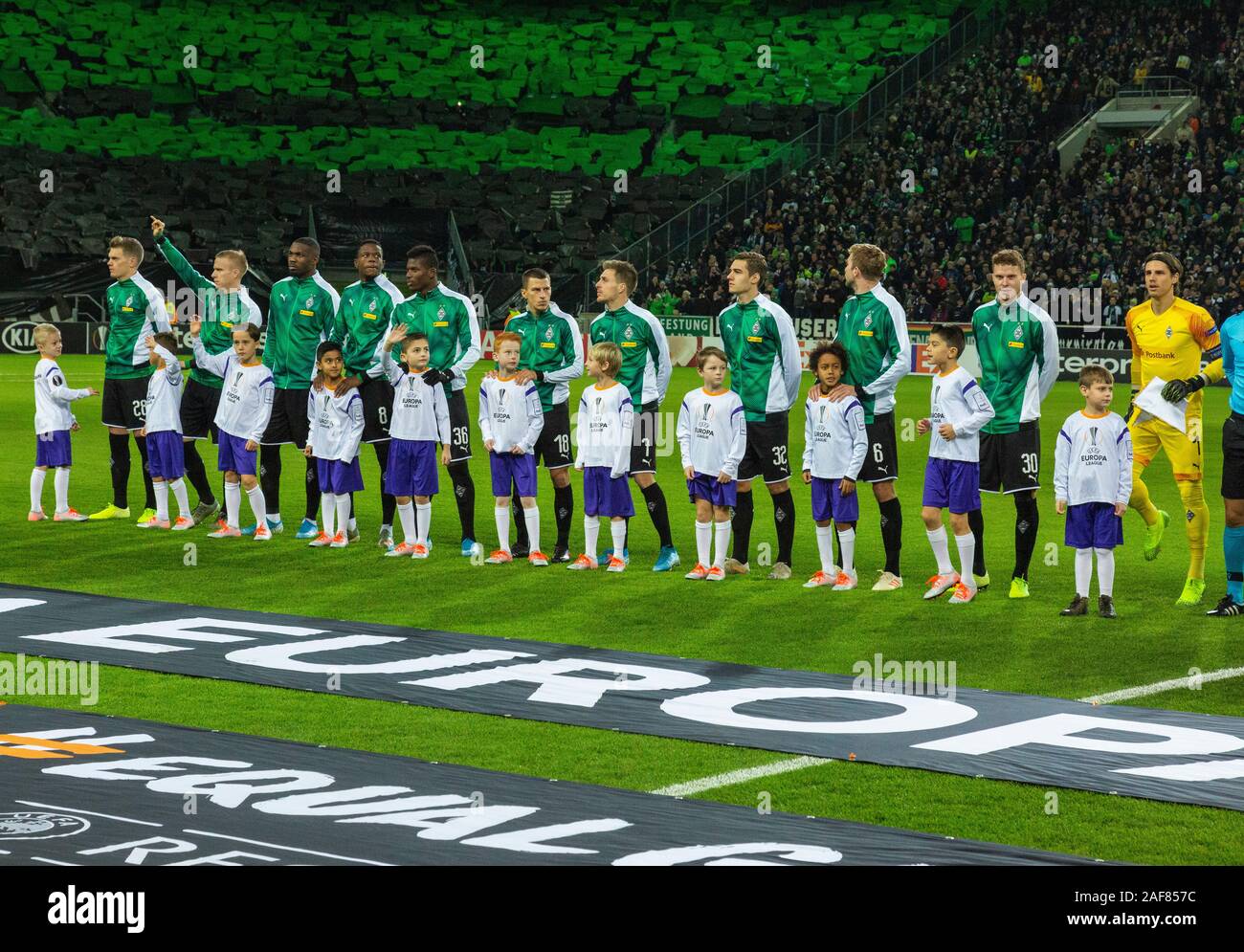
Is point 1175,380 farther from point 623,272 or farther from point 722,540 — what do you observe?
point 623,272

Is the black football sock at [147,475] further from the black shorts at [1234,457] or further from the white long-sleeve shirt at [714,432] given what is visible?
the black shorts at [1234,457]

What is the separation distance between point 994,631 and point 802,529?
4.87m

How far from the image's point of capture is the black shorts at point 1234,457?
10.1 metres

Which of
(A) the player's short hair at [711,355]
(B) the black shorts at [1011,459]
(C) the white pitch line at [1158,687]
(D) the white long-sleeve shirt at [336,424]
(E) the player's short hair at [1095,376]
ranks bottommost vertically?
(C) the white pitch line at [1158,687]

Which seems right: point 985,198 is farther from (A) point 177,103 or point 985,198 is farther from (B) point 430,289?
(B) point 430,289

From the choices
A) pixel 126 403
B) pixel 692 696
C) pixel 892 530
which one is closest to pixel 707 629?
pixel 692 696

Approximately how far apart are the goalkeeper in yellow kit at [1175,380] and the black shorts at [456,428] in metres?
4.87

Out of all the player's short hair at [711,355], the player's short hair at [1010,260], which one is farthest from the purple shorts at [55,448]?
the player's short hair at [1010,260]

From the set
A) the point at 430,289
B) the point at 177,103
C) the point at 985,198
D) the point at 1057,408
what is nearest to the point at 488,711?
the point at 430,289

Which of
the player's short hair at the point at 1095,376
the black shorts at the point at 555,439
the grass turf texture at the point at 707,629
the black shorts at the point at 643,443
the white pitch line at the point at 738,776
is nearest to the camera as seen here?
the grass turf texture at the point at 707,629

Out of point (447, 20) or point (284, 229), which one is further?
point (447, 20)

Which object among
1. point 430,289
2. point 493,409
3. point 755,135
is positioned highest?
point 755,135

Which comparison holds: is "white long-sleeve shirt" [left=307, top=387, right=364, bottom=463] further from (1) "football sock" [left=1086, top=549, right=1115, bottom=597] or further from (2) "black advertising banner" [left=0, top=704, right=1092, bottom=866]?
(2) "black advertising banner" [left=0, top=704, right=1092, bottom=866]

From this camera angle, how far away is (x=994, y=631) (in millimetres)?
9805
